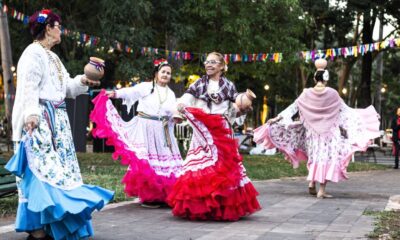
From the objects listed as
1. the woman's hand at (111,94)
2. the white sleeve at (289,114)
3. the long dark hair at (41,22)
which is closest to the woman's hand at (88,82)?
the long dark hair at (41,22)

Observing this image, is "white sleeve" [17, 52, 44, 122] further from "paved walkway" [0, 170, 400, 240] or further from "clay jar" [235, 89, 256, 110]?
"clay jar" [235, 89, 256, 110]

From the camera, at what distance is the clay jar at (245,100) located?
678 cm

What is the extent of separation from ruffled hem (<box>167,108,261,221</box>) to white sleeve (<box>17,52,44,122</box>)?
2.25 m

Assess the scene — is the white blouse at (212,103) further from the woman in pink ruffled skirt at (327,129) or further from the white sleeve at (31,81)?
the woman in pink ruffled skirt at (327,129)

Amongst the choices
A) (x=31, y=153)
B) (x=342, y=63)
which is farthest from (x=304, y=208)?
(x=342, y=63)

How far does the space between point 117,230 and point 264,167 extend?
32.3 feet

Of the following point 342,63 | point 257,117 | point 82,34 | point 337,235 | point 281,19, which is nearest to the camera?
point 337,235

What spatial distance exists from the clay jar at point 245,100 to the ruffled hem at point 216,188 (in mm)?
396

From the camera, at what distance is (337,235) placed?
6191 mm

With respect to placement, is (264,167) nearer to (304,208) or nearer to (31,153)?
(304,208)

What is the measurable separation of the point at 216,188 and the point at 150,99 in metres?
1.94

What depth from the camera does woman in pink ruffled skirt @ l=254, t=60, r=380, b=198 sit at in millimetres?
9625

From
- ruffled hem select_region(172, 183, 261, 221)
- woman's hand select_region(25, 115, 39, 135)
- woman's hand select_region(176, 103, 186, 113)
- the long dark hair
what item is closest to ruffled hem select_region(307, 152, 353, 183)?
ruffled hem select_region(172, 183, 261, 221)

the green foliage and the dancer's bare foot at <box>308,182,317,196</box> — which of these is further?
the dancer's bare foot at <box>308,182,317,196</box>
